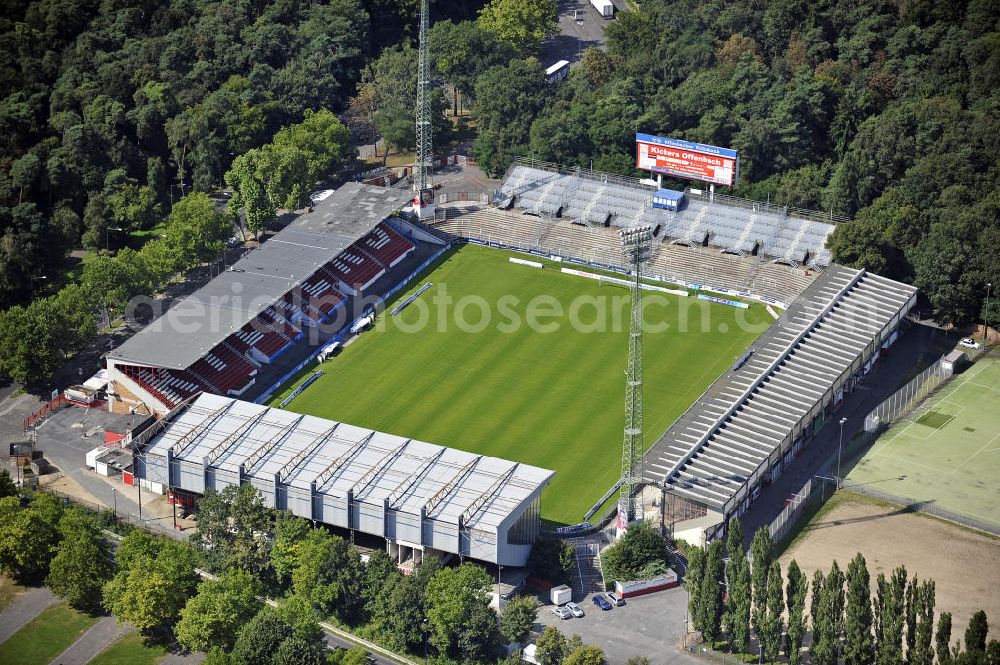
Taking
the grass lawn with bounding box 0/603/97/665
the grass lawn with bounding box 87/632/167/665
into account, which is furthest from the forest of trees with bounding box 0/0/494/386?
the grass lawn with bounding box 87/632/167/665

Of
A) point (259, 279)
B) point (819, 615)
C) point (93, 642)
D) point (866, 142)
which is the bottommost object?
point (93, 642)

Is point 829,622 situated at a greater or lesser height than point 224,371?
lesser

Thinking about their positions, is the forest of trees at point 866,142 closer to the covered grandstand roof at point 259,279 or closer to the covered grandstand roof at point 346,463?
the covered grandstand roof at point 259,279

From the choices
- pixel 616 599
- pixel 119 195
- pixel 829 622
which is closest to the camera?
pixel 829 622

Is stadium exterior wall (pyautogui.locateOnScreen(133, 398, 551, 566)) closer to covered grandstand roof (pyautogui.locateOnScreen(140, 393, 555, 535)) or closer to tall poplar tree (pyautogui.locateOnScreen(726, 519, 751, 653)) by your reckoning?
covered grandstand roof (pyautogui.locateOnScreen(140, 393, 555, 535))

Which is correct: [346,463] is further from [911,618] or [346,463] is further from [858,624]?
[911,618]

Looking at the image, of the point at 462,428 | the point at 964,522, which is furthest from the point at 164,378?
the point at 964,522

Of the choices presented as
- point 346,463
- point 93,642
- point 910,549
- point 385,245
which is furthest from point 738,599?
point 385,245

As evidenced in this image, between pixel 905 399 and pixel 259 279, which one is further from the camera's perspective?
pixel 259 279

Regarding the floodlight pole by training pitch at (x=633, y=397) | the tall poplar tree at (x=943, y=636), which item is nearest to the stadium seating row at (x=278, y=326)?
the floodlight pole by training pitch at (x=633, y=397)
